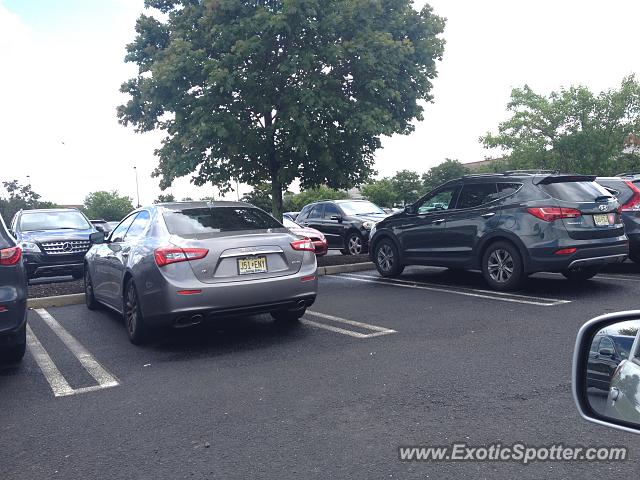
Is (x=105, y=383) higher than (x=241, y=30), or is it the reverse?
(x=241, y=30)

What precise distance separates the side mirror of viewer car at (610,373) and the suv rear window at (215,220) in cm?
497

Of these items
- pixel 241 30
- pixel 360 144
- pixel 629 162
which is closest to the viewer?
pixel 241 30

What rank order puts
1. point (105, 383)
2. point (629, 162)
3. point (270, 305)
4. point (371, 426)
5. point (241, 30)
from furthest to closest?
point (629, 162)
point (241, 30)
point (270, 305)
point (105, 383)
point (371, 426)

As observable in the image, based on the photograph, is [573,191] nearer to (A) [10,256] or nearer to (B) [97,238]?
(B) [97,238]

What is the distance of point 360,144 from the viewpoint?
12.9m

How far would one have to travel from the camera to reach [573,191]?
8.59 meters

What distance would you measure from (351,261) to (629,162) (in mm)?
40415

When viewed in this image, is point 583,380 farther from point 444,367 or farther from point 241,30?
point 241,30

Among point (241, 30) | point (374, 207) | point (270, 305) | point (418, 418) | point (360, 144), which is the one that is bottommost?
point (418, 418)

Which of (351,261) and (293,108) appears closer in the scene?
(293,108)

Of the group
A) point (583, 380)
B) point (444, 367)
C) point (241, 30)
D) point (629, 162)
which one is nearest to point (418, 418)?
point (444, 367)

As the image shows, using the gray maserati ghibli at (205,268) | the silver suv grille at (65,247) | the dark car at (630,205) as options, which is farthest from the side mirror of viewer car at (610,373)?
the silver suv grille at (65,247)

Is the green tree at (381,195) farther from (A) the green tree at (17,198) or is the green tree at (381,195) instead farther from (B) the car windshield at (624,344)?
(B) the car windshield at (624,344)

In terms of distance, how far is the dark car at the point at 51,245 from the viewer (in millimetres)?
12039
